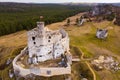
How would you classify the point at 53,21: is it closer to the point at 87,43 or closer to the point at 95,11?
the point at 95,11

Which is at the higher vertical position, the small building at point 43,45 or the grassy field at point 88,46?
the small building at point 43,45

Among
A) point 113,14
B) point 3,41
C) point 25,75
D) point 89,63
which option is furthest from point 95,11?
point 25,75

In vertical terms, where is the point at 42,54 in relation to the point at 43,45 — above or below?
below

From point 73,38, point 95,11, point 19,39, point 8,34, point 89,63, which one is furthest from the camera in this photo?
point 95,11

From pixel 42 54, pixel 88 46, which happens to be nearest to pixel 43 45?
pixel 42 54

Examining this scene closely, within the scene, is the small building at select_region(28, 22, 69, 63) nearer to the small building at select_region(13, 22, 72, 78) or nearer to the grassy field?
the small building at select_region(13, 22, 72, 78)

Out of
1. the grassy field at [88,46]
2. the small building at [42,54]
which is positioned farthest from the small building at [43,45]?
the grassy field at [88,46]

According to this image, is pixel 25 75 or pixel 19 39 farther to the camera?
pixel 19 39

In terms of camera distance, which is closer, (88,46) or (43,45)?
(43,45)

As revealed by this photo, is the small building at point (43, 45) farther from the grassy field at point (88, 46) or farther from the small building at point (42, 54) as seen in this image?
the grassy field at point (88, 46)

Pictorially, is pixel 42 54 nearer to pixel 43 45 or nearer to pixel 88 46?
pixel 43 45

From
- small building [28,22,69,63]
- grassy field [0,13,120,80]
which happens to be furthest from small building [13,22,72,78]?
grassy field [0,13,120,80]
